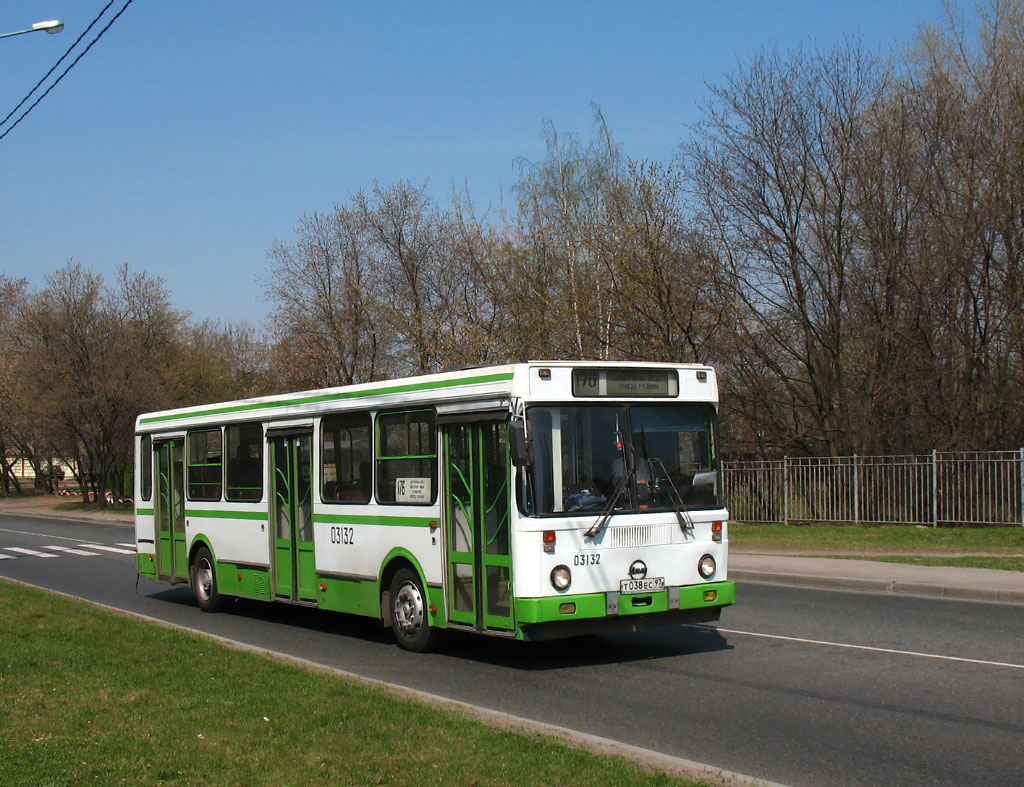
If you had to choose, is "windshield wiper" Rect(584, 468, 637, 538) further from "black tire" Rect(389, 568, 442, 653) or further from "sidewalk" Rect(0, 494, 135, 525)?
"sidewalk" Rect(0, 494, 135, 525)

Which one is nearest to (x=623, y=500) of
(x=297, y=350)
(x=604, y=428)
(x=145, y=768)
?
(x=604, y=428)

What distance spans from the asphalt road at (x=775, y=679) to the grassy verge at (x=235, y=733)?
3.52 ft

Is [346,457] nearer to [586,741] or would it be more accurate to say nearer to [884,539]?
[586,741]

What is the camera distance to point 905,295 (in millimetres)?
27047

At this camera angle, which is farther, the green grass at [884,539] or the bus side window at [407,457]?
the green grass at [884,539]

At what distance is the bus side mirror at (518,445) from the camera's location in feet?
30.7

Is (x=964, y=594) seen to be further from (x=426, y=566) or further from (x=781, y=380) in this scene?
(x=781, y=380)

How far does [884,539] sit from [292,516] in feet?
45.3

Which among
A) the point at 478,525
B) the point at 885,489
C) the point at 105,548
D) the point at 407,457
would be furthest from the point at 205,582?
the point at 885,489

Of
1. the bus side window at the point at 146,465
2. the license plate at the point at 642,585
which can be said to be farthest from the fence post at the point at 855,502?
the license plate at the point at 642,585

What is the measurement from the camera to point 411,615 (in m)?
11.2

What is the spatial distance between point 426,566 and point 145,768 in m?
4.86

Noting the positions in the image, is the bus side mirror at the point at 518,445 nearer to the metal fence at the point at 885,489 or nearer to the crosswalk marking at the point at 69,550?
the metal fence at the point at 885,489

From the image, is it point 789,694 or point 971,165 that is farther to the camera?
point 971,165
